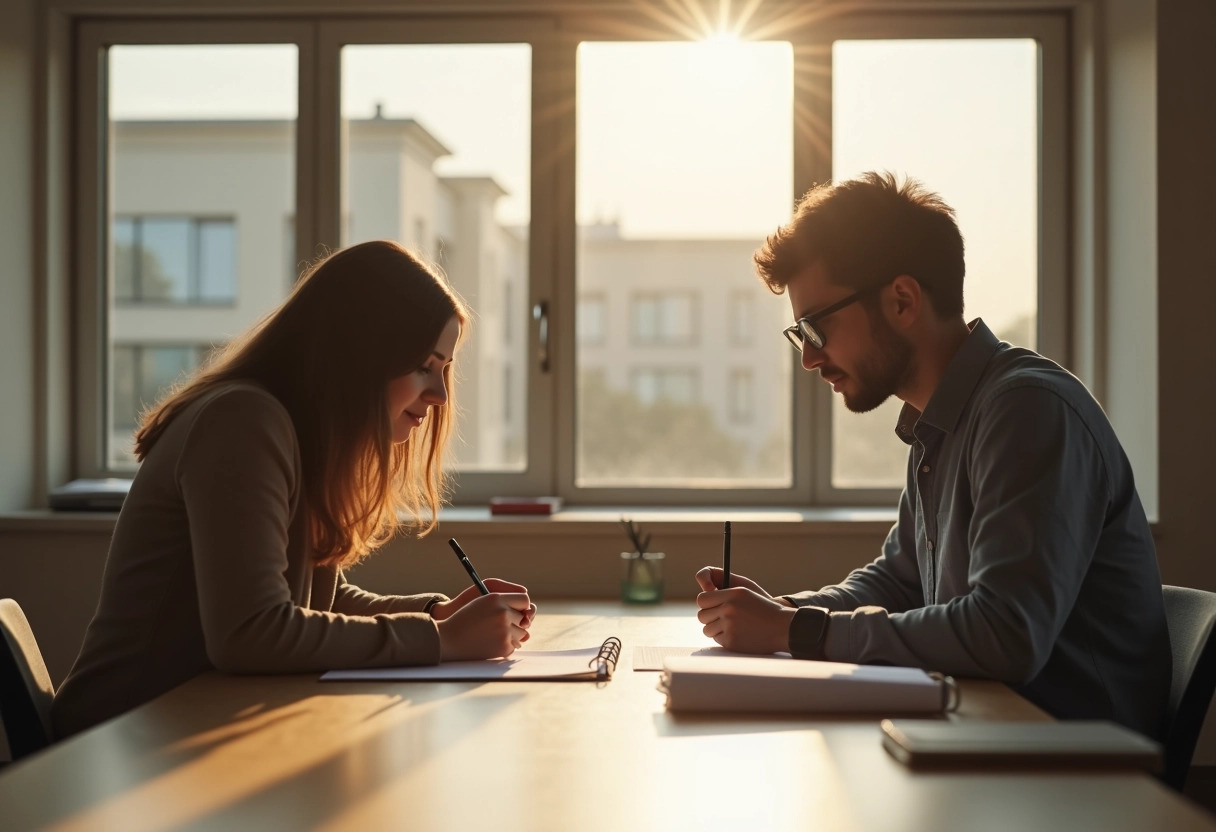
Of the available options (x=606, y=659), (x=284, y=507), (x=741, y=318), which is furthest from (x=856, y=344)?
(x=741, y=318)

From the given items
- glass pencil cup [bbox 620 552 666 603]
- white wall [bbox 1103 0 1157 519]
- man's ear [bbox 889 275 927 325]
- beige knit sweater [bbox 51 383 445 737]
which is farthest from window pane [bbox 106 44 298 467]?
white wall [bbox 1103 0 1157 519]

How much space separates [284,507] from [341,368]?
0.86 ft

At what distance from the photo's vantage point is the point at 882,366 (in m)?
1.85

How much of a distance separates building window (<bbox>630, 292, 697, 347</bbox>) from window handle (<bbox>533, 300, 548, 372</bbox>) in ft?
0.88

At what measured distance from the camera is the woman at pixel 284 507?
143cm

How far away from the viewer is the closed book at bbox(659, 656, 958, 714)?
126 centimetres

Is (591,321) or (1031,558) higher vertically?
(591,321)

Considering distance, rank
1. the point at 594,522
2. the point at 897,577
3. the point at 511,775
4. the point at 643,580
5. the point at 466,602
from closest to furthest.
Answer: the point at 511,775 → the point at 466,602 → the point at 897,577 → the point at 643,580 → the point at 594,522

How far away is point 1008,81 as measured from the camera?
3223 mm

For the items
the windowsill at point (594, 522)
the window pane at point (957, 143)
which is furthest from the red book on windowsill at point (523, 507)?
the window pane at point (957, 143)

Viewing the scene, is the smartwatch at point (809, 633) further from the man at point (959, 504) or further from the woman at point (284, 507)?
the woman at point (284, 507)

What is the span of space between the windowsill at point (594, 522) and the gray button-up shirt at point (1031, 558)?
3.61 ft

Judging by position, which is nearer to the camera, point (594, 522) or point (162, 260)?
point (594, 522)

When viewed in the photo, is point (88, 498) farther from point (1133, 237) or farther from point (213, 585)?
point (1133, 237)
